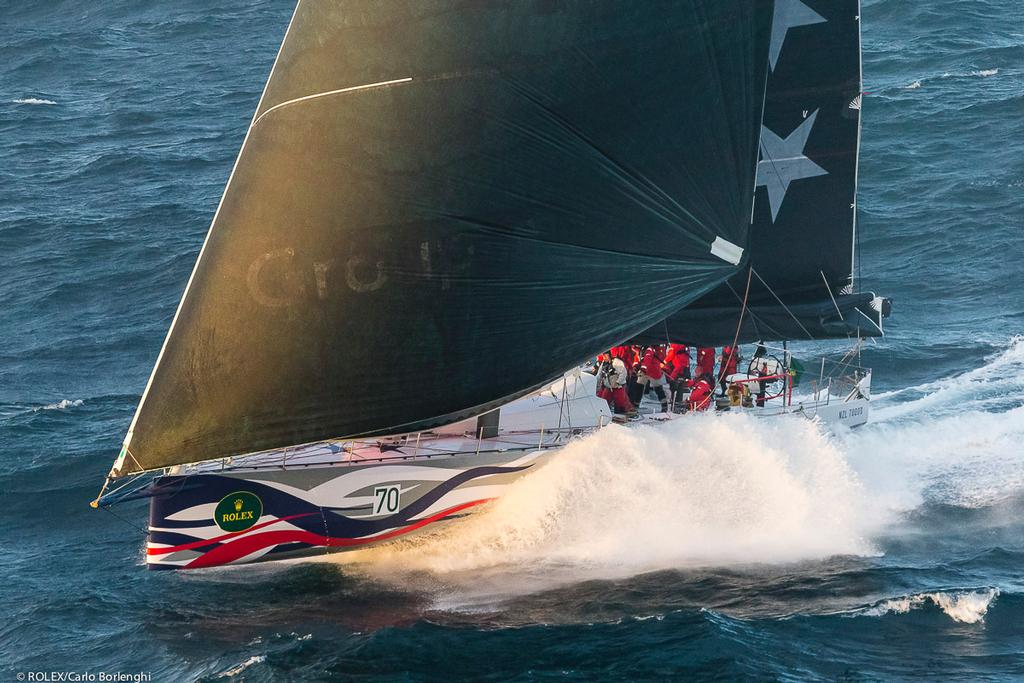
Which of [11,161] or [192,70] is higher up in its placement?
[192,70]

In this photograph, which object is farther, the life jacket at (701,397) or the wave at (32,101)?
the wave at (32,101)

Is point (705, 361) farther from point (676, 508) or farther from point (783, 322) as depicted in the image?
point (676, 508)

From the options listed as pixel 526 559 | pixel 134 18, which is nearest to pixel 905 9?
pixel 134 18

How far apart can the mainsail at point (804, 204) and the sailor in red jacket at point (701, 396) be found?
35.2 inches

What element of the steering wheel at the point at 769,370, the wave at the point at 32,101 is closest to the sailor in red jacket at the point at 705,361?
the steering wheel at the point at 769,370

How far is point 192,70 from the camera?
44625mm

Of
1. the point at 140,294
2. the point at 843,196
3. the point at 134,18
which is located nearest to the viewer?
the point at 843,196

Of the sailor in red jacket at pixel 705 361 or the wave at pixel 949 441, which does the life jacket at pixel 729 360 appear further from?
the wave at pixel 949 441

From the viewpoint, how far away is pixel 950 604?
66.0ft

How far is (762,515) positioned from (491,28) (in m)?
9.39

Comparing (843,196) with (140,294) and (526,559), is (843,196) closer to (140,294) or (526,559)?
(526,559)

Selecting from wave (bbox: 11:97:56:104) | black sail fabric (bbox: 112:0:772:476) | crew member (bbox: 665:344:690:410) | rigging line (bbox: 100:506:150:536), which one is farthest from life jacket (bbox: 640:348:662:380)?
wave (bbox: 11:97:56:104)

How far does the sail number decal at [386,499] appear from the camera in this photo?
22.3 m

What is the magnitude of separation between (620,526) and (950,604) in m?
5.41
